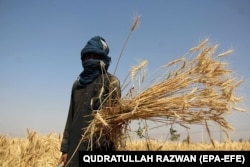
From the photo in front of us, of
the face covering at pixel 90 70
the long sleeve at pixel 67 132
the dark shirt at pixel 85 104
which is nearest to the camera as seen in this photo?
the dark shirt at pixel 85 104

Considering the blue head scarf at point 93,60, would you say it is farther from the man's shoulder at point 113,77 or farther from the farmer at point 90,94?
the man's shoulder at point 113,77

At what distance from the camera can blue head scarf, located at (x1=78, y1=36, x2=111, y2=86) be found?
3.28m

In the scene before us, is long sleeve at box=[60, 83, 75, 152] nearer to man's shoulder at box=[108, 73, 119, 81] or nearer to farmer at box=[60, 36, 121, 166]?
farmer at box=[60, 36, 121, 166]

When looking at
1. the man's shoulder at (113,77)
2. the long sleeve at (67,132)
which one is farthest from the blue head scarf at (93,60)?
the long sleeve at (67,132)

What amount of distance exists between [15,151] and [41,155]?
1.13ft

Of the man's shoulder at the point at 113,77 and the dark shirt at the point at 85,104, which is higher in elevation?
the man's shoulder at the point at 113,77

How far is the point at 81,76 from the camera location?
3463 mm

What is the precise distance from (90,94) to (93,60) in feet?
0.92

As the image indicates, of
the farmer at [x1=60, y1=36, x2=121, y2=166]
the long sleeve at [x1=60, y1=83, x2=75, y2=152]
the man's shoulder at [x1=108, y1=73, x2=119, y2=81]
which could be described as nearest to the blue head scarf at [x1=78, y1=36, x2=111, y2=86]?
the farmer at [x1=60, y1=36, x2=121, y2=166]

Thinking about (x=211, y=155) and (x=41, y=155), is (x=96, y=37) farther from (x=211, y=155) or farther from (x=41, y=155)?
(x=41, y=155)

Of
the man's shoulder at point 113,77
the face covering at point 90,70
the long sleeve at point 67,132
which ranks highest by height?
the face covering at point 90,70

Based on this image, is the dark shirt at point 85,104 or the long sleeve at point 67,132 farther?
the long sleeve at point 67,132

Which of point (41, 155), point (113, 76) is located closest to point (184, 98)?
point (113, 76)

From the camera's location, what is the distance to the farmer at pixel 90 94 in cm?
307
